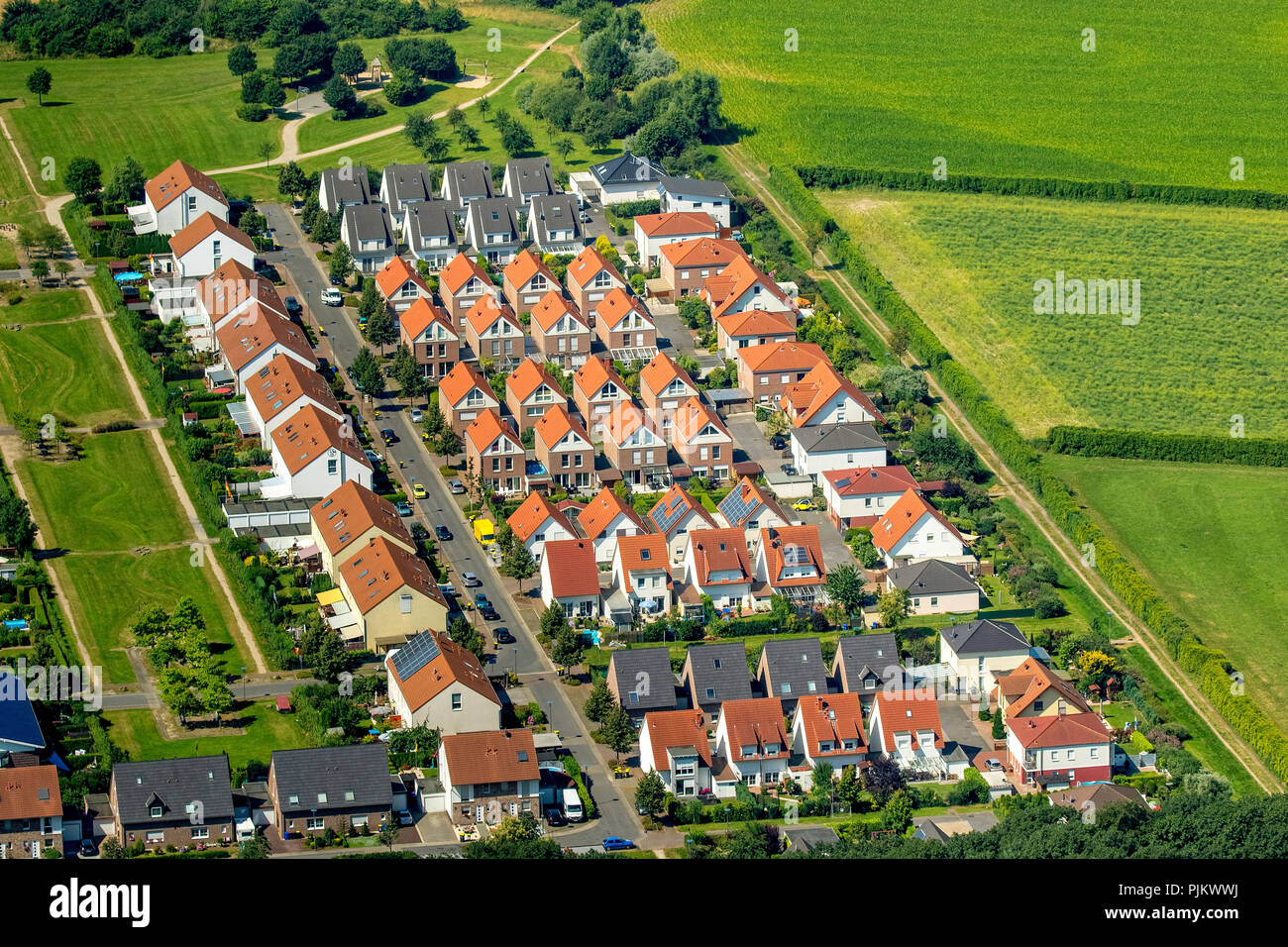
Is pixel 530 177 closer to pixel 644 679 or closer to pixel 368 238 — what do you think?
pixel 368 238

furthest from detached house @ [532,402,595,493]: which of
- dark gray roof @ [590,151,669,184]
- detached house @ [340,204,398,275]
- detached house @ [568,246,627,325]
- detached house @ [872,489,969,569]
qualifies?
dark gray roof @ [590,151,669,184]

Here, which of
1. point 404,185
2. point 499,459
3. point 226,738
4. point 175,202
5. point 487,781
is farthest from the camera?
point 404,185

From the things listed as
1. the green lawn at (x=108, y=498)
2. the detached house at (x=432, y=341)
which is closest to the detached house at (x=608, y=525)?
the green lawn at (x=108, y=498)

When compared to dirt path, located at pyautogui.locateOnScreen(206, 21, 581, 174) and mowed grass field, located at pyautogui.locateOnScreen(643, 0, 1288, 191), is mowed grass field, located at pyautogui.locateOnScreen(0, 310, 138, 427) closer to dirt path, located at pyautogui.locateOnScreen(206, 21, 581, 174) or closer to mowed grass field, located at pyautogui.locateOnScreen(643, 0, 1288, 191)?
dirt path, located at pyautogui.locateOnScreen(206, 21, 581, 174)

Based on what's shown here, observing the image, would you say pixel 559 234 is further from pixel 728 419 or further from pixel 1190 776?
pixel 1190 776

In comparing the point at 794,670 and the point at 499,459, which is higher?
the point at 499,459

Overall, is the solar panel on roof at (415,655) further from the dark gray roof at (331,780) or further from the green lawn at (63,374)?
the green lawn at (63,374)

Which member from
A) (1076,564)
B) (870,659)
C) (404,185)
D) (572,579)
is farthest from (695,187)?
(870,659)
